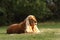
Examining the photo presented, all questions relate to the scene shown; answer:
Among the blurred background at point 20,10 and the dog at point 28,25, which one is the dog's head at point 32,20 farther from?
the blurred background at point 20,10

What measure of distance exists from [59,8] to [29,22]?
14.0 m

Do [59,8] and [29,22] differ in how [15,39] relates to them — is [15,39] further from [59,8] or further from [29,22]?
[59,8]

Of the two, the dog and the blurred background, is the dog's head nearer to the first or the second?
the dog

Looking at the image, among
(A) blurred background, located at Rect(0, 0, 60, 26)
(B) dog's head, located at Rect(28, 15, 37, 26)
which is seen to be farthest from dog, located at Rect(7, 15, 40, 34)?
(A) blurred background, located at Rect(0, 0, 60, 26)

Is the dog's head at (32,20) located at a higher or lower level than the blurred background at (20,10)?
lower

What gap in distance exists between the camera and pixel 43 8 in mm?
23750

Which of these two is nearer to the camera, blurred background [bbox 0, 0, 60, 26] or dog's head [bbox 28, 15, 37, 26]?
dog's head [bbox 28, 15, 37, 26]

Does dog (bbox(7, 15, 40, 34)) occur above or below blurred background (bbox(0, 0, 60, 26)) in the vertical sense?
below

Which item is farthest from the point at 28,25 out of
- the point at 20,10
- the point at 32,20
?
the point at 20,10

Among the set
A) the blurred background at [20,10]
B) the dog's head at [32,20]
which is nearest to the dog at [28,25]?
the dog's head at [32,20]

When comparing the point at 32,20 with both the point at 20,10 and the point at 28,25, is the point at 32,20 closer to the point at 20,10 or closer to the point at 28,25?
the point at 28,25

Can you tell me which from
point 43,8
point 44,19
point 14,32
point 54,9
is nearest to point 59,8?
point 54,9

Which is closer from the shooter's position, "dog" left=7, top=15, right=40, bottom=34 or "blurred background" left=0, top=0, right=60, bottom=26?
"dog" left=7, top=15, right=40, bottom=34

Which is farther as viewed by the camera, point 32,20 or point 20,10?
point 20,10
